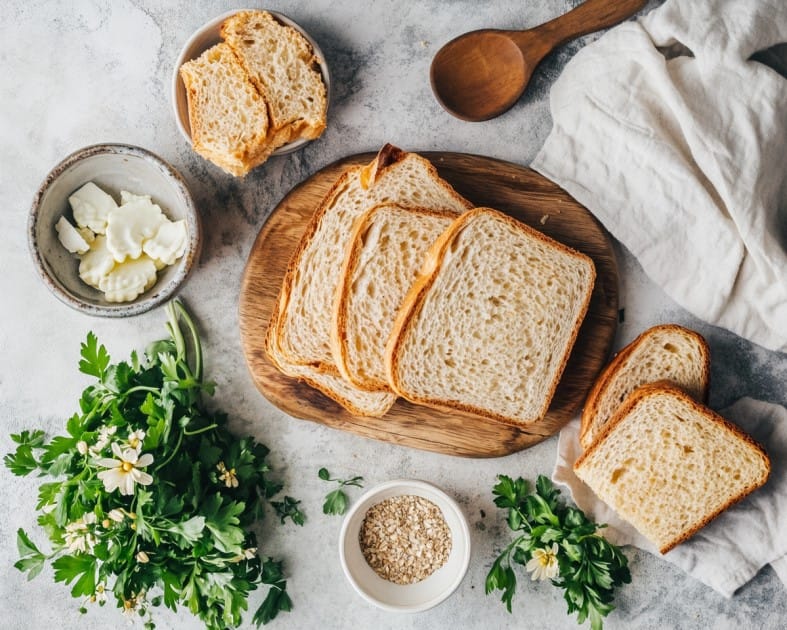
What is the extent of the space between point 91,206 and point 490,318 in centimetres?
126

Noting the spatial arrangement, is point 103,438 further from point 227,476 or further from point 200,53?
point 200,53

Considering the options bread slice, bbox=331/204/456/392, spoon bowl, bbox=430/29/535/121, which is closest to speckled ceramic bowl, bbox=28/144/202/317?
bread slice, bbox=331/204/456/392

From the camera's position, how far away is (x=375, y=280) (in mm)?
2045

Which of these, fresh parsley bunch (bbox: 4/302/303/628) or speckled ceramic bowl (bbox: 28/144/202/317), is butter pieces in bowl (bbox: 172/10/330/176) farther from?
fresh parsley bunch (bbox: 4/302/303/628)

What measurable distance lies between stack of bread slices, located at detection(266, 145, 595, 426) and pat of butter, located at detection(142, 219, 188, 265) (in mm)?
339

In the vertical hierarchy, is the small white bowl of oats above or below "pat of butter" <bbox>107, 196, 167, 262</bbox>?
below

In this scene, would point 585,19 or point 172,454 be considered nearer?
point 172,454

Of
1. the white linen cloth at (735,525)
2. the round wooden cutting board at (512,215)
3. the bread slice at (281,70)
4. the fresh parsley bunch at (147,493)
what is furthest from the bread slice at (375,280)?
the white linen cloth at (735,525)

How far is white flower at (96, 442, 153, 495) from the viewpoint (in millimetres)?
1928

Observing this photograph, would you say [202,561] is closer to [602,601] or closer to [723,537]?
[602,601]

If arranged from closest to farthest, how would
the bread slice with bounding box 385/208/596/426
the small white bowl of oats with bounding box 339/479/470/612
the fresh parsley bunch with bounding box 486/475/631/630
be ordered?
the bread slice with bounding box 385/208/596/426, the fresh parsley bunch with bounding box 486/475/631/630, the small white bowl of oats with bounding box 339/479/470/612

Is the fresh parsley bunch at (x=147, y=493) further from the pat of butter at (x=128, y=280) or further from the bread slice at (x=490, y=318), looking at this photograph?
the bread slice at (x=490, y=318)

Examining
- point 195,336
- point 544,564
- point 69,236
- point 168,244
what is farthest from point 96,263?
point 544,564

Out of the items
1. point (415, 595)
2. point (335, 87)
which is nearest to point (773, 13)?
point (335, 87)
